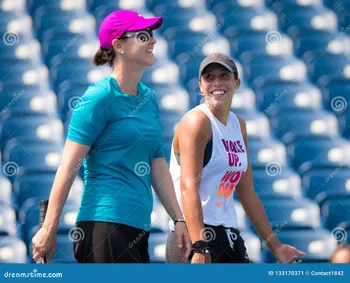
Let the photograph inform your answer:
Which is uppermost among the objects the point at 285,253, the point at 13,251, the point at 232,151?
the point at 232,151

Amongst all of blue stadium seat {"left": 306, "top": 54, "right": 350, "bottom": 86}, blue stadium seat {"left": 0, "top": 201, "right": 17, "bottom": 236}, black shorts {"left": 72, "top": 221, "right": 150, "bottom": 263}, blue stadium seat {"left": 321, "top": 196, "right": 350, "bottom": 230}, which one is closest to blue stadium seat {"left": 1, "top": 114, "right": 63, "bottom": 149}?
blue stadium seat {"left": 0, "top": 201, "right": 17, "bottom": 236}

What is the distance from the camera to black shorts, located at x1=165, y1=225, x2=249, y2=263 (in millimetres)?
2248

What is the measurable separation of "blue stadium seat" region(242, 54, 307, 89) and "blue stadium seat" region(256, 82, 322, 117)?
4 cm

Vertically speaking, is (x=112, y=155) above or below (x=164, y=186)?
above

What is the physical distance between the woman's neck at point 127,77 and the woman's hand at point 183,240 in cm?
39

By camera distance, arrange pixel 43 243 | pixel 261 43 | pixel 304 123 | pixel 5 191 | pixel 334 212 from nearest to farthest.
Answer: pixel 43 243 < pixel 5 191 < pixel 334 212 < pixel 304 123 < pixel 261 43

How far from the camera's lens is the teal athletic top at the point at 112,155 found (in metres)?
1.99

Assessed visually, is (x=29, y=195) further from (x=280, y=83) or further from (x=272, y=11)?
(x=272, y=11)

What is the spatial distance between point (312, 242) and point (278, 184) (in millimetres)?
387

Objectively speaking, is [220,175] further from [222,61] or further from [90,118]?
[90,118]

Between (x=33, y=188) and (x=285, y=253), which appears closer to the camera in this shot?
(x=285, y=253)

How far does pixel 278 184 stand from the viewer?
4027mm

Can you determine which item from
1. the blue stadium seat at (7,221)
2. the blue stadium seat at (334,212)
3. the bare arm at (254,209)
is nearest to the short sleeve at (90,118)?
the bare arm at (254,209)

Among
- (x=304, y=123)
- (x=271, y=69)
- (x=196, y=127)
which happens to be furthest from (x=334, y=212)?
(x=196, y=127)
